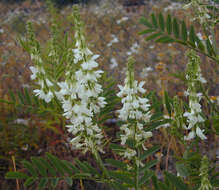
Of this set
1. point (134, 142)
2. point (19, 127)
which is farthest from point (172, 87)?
point (134, 142)

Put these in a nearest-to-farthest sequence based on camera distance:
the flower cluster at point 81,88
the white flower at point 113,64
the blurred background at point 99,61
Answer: the flower cluster at point 81,88 → the blurred background at point 99,61 → the white flower at point 113,64

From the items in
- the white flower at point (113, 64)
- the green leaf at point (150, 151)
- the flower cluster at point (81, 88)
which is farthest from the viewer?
the white flower at point (113, 64)

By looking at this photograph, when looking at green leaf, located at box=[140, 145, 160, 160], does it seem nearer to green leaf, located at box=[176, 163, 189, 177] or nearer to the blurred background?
green leaf, located at box=[176, 163, 189, 177]

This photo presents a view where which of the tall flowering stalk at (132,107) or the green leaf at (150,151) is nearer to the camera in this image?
the tall flowering stalk at (132,107)

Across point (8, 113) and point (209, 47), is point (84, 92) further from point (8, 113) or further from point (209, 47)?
point (8, 113)

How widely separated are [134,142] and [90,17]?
13.7 ft

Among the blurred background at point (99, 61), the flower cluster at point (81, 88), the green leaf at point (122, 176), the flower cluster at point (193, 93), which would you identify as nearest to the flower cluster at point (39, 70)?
the flower cluster at point (81, 88)

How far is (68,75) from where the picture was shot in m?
0.80

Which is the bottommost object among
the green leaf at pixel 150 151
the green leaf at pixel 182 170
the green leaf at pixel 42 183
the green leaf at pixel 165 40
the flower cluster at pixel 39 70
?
the green leaf at pixel 42 183

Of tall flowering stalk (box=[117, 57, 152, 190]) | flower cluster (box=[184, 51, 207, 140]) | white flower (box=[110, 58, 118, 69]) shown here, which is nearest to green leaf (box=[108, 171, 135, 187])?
tall flowering stalk (box=[117, 57, 152, 190])

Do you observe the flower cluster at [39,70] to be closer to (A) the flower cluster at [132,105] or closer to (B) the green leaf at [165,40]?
(A) the flower cluster at [132,105]

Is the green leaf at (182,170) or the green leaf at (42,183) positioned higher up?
the green leaf at (182,170)

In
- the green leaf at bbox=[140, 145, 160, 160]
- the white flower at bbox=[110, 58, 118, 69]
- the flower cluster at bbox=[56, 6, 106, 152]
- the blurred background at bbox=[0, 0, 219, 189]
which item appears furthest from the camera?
the white flower at bbox=[110, 58, 118, 69]

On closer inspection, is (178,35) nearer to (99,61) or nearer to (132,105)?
(132,105)
